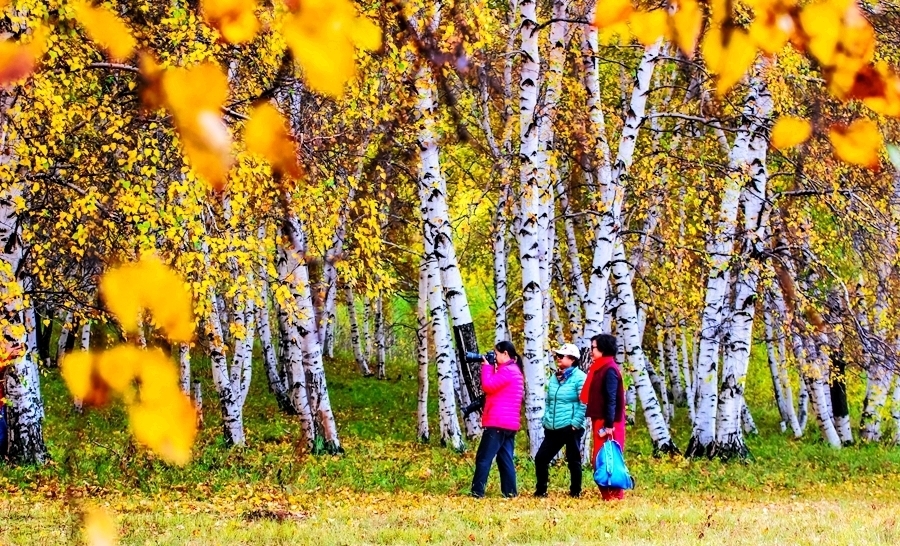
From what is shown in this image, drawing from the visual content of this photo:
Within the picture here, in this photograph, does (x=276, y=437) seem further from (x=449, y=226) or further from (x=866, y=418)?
(x=866, y=418)

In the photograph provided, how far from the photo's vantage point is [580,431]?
10.3 metres

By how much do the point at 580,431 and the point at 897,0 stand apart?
30.8ft

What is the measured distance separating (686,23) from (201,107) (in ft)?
3.96

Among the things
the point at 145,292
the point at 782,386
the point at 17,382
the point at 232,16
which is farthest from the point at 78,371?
the point at 782,386

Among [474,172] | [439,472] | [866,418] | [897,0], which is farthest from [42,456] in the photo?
[866,418]

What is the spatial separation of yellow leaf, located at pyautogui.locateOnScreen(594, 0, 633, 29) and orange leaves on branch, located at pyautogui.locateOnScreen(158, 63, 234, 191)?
96cm

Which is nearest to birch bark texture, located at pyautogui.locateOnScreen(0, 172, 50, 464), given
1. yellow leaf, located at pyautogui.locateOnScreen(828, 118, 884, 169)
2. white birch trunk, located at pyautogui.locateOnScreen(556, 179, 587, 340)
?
white birch trunk, located at pyautogui.locateOnScreen(556, 179, 587, 340)

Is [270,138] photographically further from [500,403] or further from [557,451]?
[557,451]

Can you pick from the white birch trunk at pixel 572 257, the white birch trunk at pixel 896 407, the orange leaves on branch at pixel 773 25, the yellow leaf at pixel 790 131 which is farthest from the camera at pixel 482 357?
the white birch trunk at pixel 896 407

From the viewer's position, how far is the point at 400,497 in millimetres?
10734

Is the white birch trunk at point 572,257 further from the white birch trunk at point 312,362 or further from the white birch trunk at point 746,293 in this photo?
the white birch trunk at point 312,362

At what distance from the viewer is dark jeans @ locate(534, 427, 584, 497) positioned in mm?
10336

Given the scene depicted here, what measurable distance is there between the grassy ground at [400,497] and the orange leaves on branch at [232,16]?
3.24 ft

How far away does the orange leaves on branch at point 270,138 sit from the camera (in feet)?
6.45
